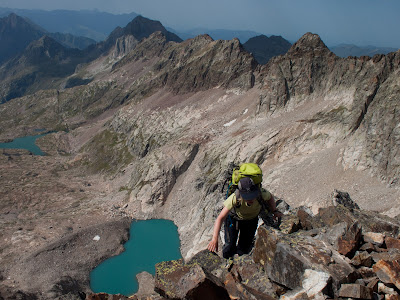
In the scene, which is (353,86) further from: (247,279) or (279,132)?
(247,279)

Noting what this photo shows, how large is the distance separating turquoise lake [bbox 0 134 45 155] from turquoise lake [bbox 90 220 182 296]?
4317 inches

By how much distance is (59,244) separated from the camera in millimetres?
63906

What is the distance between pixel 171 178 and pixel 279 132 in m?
32.6

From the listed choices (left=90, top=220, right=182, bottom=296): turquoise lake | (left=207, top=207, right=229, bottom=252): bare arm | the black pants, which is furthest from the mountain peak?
(left=207, top=207, right=229, bottom=252): bare arm

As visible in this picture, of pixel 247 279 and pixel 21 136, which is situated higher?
pixel 247 279

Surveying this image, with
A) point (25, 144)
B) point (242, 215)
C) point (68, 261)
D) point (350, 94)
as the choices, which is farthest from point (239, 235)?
point (25, 144)

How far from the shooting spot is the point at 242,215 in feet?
41.4

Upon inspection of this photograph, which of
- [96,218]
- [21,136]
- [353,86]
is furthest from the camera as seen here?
[21,136]

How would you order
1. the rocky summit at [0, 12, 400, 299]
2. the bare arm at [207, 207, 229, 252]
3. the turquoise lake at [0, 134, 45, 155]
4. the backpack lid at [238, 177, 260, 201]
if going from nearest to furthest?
the bare arm at [207, 207, 229, 252] < the rocky summit at [0, 12, 400, 299] < the backpack lid at [238, 177, 260, 201] < the turquoise lake at [0, 134, 45, 155]

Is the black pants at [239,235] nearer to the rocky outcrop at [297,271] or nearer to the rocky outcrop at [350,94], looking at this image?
the rocky outcrop at [297,271]

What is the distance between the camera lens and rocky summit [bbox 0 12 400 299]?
1096cm

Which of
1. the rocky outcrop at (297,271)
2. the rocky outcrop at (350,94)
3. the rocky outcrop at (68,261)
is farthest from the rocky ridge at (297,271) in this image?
the rocky outcrop at (68,261)

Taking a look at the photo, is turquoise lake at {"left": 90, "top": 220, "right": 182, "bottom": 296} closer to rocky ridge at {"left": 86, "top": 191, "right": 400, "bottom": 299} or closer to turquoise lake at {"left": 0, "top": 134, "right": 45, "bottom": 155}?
rocky ridge at {"left": 86, "top": 191, "right": 400, "bottom": 299}

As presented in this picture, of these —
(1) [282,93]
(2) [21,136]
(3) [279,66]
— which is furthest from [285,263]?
(2) [21,136]
